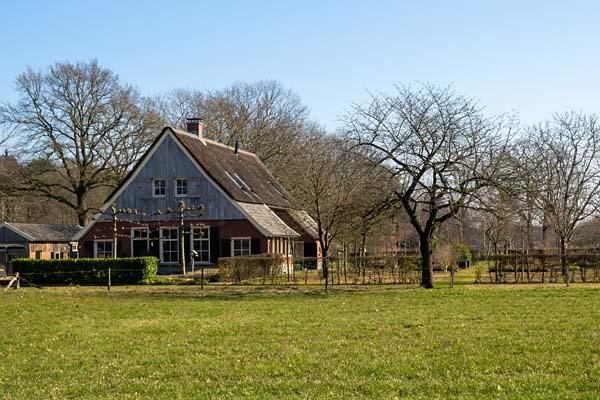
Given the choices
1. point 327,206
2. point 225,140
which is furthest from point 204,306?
point 225,140

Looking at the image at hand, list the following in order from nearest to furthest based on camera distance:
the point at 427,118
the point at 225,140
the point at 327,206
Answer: the point at 427,118
the point at 327,206
the point at 225,140

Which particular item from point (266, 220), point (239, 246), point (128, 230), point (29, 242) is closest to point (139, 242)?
point (128, 230)

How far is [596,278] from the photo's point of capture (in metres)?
28.3

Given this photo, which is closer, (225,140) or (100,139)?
(100,139)

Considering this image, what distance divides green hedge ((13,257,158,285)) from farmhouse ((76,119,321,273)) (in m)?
5.61

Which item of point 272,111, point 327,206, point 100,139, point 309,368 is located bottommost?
point 309,368

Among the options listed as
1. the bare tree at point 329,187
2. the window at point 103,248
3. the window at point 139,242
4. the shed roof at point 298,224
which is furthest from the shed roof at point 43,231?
Result: the bare tree at point 329,187

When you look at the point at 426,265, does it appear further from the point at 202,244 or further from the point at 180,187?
the point at 180,187

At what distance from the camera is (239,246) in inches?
1534

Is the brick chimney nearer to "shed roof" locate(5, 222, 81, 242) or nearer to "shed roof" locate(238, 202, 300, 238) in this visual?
"shed roof" locate(238, 202, 300, 238)

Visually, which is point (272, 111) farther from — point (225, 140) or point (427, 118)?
point (427, 118)

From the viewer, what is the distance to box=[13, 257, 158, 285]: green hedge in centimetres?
3247

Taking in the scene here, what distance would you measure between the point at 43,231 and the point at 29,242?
8.81 feet

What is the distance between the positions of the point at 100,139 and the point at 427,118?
1224 inches
